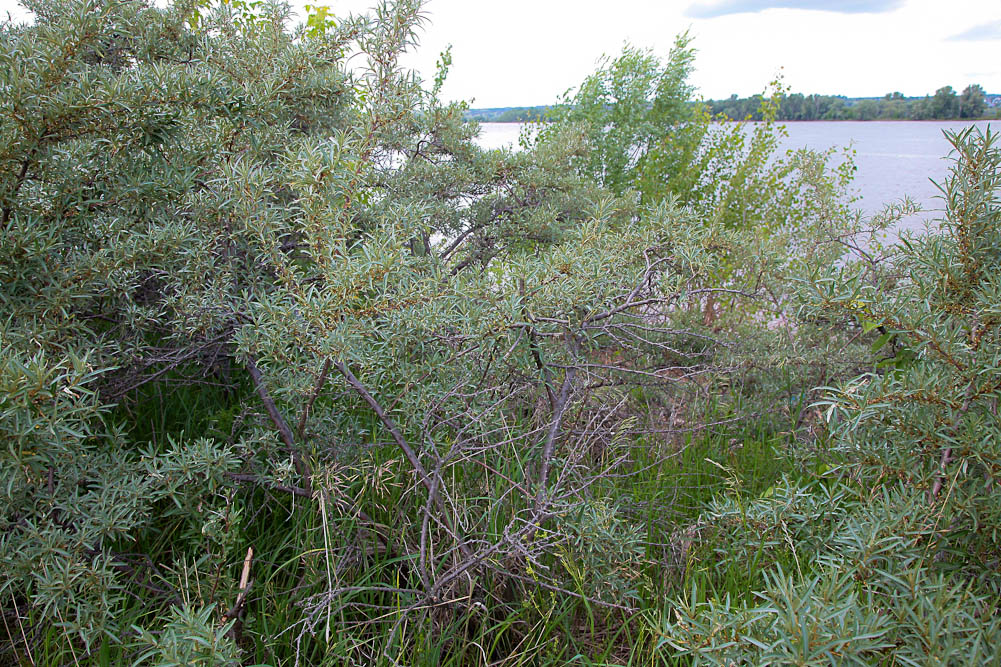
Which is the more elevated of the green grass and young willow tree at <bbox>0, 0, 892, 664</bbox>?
young willow tree at <bbox>0, 0, 892, 664</bbox>

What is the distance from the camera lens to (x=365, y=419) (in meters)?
2.98

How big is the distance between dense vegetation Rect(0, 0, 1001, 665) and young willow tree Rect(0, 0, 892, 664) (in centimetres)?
1

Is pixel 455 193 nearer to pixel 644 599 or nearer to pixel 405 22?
pixel 405 22

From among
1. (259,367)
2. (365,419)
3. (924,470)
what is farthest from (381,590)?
(924,470)

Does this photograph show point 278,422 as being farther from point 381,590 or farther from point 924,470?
point 924,470

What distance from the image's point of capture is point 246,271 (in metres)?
2.42

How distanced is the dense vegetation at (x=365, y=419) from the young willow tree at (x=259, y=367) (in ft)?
0.05

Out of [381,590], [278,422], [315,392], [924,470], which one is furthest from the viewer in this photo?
[278,422]

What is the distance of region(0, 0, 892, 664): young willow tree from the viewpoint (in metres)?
1.76

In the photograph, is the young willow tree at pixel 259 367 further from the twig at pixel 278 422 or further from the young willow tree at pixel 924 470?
the young willow tree at pixel 924 470

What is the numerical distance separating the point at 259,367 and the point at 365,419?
0.79m

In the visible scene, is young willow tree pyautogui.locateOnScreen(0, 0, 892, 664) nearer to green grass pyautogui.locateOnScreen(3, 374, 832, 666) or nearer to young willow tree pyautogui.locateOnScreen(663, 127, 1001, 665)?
green grass pyautogui.locateOnScreen(3, 374, 832, 666)

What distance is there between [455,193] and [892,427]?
3.22 metres

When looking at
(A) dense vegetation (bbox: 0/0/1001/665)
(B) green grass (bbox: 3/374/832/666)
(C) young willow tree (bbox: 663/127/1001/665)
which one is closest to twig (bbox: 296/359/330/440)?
(A) dense vegetation (bbox: 0/0/1001/665)
